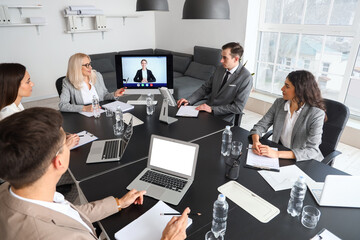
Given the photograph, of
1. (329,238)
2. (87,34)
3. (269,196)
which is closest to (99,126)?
(269,196)

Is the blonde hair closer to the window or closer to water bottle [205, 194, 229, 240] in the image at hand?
water bottle [205, 194, 229, 240]

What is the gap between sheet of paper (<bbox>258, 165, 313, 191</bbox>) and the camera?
4.90 ft

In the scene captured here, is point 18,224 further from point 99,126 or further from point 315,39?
point 315,39

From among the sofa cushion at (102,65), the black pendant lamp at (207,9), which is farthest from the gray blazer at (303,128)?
the sofa cushion at (102,65)

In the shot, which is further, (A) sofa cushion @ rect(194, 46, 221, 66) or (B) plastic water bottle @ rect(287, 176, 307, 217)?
(A) sofa cushion @ rect(194, 46, 221, 66)

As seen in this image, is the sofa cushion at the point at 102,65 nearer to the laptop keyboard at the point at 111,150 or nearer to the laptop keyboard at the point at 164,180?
the laptop keyboard at the point at 111,150

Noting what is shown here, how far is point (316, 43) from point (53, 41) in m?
5.14

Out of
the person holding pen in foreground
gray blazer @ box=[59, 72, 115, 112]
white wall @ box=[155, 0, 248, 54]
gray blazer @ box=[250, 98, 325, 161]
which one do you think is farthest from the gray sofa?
the person holding pen in foreground

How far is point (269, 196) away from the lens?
141cm

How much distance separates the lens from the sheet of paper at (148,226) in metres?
1.15

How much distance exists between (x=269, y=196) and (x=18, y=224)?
1206mm

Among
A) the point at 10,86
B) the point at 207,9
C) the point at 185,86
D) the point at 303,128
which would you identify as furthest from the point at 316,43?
the point at 10,86

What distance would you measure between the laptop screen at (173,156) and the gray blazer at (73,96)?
140cm

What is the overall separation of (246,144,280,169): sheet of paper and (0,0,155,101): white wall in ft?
16.9
